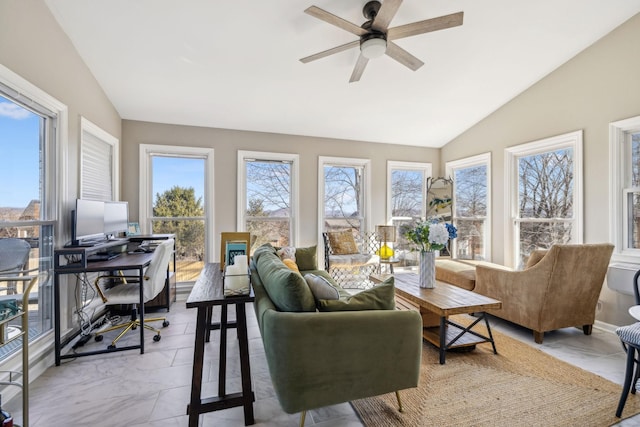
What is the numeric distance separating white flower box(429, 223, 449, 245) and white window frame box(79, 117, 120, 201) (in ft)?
11.5

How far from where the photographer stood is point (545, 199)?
12.6ft

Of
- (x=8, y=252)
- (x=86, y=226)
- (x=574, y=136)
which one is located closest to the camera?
(x=8, y=252)

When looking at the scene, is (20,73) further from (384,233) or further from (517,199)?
(517,199)

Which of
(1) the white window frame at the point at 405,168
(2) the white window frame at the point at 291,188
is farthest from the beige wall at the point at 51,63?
(1) the white window frame at the point at 405,168

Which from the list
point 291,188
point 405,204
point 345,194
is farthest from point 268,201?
point 405,204

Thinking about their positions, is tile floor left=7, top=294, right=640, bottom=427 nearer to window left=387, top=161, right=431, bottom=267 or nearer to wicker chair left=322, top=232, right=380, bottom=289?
wicker chair left=322, top=232, right=380, bottom=289

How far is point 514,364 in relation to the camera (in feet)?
7.98

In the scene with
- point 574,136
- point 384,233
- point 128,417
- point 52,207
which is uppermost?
point 574,136

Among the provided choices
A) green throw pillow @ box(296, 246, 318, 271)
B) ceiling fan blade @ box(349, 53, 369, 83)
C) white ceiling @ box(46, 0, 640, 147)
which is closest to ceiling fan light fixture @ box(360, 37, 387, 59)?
ceiling fan blade @ box(349, 53, 369, 83)

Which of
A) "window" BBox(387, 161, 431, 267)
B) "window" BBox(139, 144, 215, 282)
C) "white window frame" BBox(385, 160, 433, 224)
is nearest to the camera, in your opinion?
"window" BBox(139, 144, 215, 282)

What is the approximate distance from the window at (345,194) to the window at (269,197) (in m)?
0.55

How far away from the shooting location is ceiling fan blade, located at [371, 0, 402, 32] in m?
1.96

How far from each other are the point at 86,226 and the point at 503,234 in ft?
16.9

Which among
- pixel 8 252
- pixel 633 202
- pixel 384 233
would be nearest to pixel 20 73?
pixel 8 252
